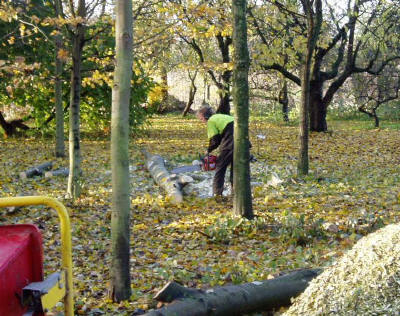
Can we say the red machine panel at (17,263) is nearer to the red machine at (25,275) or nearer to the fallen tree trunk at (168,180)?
the red machine at (25,275)

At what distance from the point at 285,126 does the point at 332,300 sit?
69.6 feet

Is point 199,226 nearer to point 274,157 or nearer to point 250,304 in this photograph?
point 250,304

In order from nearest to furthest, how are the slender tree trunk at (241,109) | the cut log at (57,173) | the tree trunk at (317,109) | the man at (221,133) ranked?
the slender tree trunk at (241,109) → the man at (221,133) → the cut log at (57,173) → the tree trunk at (317,109)

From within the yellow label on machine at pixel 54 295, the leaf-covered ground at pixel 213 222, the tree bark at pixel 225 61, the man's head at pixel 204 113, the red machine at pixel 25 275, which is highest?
the tree bark at pixel 225 61

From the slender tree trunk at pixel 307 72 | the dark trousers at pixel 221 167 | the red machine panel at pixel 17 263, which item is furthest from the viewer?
the slender tree trunk at pixel 307 72

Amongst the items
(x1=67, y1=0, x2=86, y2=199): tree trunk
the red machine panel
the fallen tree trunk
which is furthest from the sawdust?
(x1=67, y1=0, x2=86, y2=199): tree trunk

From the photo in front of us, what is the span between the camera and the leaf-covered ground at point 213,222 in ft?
18.3

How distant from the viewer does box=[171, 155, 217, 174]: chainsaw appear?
1020 centimetres

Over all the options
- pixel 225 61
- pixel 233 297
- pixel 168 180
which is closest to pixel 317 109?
pixel 225 61

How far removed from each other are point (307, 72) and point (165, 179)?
3941 millimetres

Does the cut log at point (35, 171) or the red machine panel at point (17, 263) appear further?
the cut log at point (35, 171)

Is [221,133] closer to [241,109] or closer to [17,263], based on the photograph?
[241,109]

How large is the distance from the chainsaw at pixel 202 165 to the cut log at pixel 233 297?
5859 millimetres

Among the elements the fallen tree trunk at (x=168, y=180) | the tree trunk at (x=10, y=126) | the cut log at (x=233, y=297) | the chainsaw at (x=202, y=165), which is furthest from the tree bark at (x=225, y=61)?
the cut log at (x=233, y=297)
